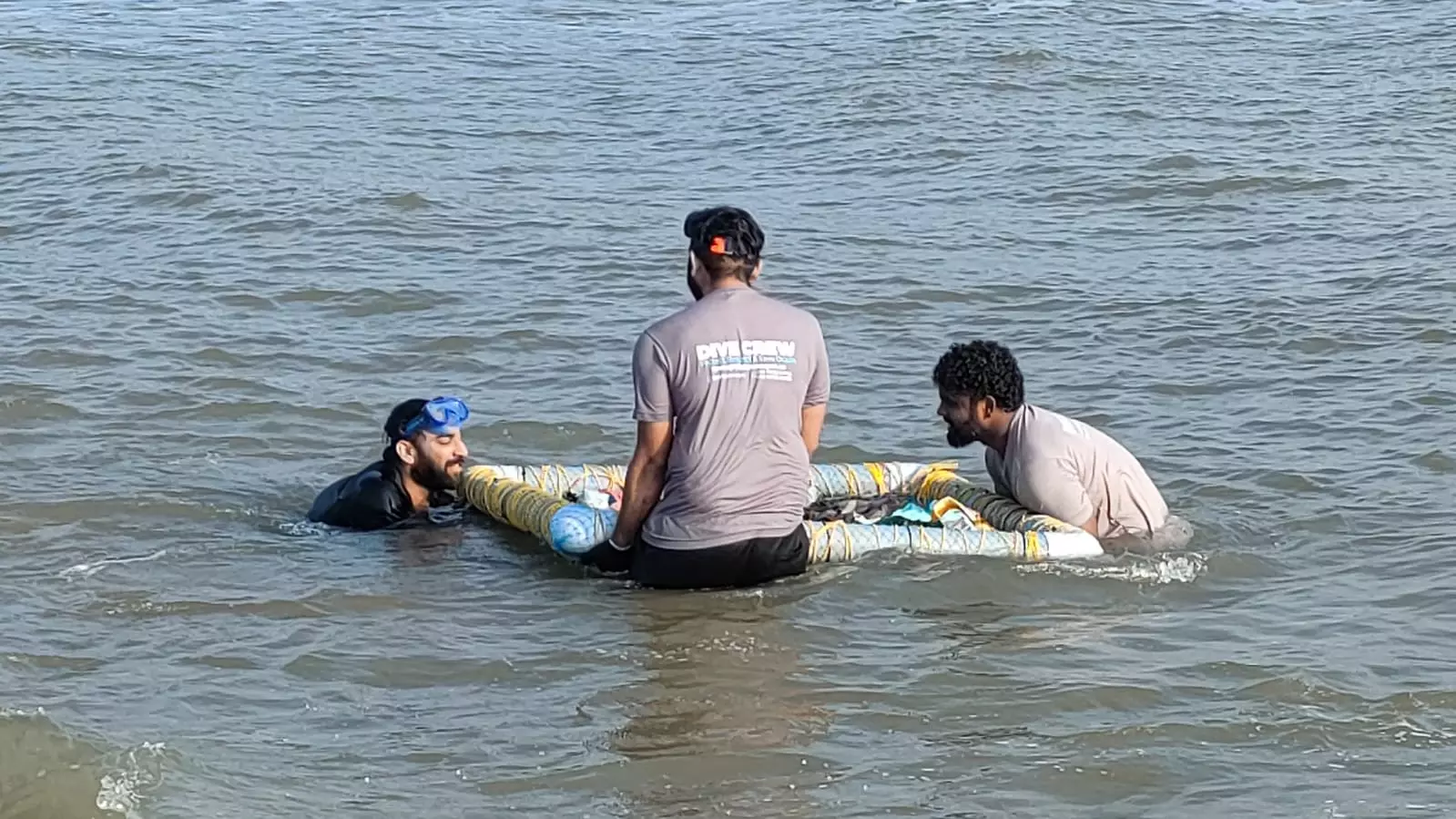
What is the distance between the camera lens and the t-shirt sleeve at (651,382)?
304 inches

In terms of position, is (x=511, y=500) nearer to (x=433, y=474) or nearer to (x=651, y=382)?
(x=433, y=474)

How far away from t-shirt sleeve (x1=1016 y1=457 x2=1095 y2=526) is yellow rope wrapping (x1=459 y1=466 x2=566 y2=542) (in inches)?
74.9

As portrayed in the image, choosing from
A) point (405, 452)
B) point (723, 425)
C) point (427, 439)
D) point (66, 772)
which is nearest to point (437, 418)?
point (427, 439)

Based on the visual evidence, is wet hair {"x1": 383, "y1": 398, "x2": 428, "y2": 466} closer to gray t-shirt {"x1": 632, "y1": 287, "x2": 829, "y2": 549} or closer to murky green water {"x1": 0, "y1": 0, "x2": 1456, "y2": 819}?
murky green water {"x1": 0, "y1": 0, "x2": 1456, "y2": 819}

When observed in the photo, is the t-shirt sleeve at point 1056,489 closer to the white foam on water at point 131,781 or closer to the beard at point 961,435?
the beard at point 961,435

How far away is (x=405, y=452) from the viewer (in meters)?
9.23

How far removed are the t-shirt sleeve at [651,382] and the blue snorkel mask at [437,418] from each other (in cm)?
145

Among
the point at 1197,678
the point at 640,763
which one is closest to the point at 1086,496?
the point at 1197,678

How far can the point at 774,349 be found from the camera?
25.6 ft

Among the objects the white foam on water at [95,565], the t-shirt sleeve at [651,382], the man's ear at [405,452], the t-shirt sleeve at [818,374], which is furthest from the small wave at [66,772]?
the t-shirt sleeve at [818,374]

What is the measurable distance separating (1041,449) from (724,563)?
4.48 feet

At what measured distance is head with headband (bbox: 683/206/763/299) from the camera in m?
7.62

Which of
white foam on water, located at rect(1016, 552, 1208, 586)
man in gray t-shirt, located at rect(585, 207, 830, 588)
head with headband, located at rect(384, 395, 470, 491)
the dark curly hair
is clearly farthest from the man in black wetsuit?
white foam on water, located at rect(1016, 552, 1208, 586)

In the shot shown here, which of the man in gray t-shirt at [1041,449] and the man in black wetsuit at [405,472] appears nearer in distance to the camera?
the man in gray t-shirt at [1041,449]
